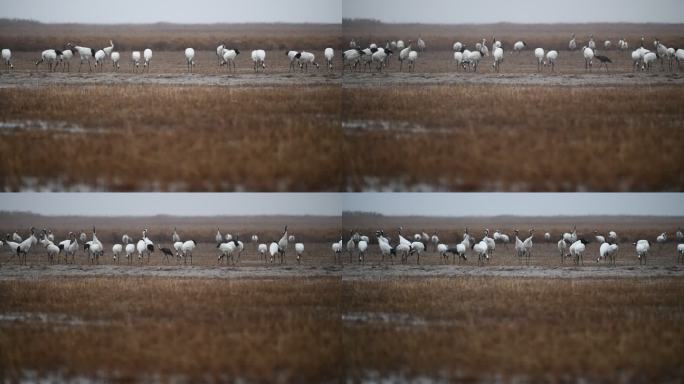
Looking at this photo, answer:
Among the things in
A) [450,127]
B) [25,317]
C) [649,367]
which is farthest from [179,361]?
[649,367]

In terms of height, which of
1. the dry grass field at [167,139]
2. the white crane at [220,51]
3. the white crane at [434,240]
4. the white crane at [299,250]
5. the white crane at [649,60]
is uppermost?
the white crane at [220,51]

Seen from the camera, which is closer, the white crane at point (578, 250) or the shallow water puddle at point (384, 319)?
the white crane at point (578, 250)

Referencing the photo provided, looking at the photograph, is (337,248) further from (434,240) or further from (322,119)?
(322,119)

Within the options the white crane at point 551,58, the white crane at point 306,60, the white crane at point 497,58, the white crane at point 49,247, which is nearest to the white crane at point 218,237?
the white crane at point 49,247

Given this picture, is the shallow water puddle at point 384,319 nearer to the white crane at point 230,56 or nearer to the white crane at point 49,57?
the white crane at point 230,56

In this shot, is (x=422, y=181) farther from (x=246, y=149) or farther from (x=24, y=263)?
(x=24, y=263)

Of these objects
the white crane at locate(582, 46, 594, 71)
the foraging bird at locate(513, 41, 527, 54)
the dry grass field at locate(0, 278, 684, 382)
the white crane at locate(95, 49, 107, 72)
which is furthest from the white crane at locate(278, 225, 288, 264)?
the white crane at locate(582, 46, 594, 71)
